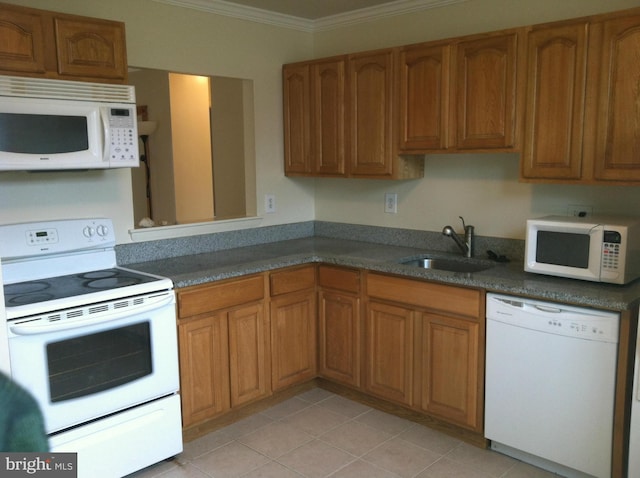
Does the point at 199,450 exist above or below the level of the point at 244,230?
below

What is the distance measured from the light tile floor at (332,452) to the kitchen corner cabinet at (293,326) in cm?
23

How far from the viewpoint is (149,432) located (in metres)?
2.59

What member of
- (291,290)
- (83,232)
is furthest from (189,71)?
(291,290)

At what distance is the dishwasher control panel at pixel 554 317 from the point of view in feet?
7.57

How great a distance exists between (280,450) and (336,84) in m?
2.17

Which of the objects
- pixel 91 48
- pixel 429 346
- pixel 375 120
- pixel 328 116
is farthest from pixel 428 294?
pixel 91 48

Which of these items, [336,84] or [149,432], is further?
[336,84]

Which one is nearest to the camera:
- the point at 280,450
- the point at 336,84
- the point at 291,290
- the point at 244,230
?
the point at 280,450

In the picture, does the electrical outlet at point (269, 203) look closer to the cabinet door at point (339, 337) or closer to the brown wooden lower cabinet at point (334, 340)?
the brown wooden lower cabinet at point (334, 340)

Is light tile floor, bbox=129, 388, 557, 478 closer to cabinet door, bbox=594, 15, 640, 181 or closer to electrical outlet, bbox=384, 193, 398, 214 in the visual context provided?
electrical outlet, bbox=384, 193, 398, 214

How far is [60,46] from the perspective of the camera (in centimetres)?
250

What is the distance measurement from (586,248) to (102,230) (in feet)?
7.69

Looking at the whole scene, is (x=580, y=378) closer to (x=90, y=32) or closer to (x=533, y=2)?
(x=533, y=2)

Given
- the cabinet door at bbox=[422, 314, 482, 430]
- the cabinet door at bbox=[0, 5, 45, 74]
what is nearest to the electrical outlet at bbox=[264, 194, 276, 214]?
the cabinet door at bbox=[422, 314, 482, 430]
